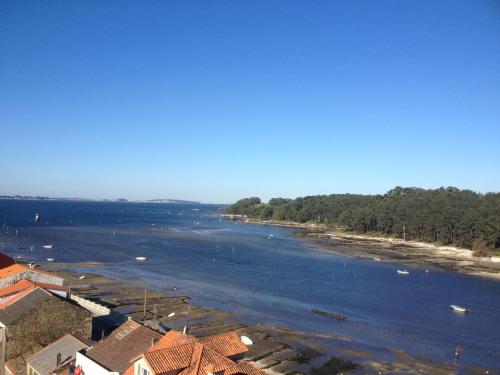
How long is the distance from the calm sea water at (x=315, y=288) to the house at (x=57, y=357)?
2557 cm

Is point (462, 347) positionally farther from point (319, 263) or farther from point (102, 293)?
point (319, 263)

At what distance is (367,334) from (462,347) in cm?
951

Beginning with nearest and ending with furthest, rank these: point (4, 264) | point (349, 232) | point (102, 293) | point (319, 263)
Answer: point (4, 264) < point (102, 293) < point (319, 263) < point (349, 232)

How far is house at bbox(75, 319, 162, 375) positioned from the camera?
2636 cm

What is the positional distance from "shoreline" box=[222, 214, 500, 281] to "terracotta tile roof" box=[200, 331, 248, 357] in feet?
263

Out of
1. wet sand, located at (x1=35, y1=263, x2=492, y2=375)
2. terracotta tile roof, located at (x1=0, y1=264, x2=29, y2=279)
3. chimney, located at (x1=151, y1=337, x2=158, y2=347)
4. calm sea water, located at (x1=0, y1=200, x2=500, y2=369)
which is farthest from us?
calm sea water, located at (x1=0, y1=200, x2=500, y2=369)

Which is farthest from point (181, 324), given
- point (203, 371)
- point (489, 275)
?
point (489, 275)

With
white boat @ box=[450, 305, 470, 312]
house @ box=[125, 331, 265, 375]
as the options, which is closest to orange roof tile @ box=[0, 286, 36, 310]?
house @ box=[125, 331, 265, 375]

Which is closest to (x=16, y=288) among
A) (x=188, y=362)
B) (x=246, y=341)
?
(x=246, y=341)

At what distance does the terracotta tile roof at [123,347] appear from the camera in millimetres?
26625

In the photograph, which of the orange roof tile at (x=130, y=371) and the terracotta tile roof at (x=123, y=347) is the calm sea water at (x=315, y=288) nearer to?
the terracotta tile roof at (x=123, y=347)

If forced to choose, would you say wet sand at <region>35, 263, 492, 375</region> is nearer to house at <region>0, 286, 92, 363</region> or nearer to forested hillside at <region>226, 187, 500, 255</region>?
house at <region>0, 286, 92, 363</region>

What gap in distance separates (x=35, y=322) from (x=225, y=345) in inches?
620

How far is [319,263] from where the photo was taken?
333 feet
